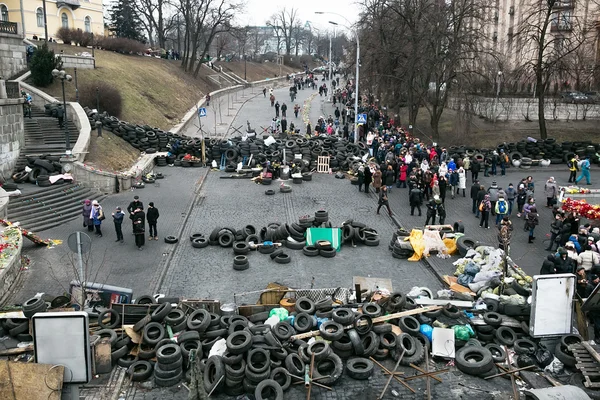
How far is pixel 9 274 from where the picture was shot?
548 inches

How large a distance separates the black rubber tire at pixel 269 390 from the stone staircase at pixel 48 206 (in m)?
12.4

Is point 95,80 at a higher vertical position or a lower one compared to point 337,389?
higher

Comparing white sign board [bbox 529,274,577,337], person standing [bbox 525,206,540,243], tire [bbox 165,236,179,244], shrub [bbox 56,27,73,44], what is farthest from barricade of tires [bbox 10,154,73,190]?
shrub [bbox 56,27,73,44]

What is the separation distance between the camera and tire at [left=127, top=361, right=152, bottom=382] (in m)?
10.1

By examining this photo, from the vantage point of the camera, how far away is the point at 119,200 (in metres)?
23.1

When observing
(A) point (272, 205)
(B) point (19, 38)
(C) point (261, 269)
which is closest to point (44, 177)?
(A) point (272, 205)

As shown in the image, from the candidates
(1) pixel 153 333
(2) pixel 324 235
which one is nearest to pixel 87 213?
(2) pixel 324 235

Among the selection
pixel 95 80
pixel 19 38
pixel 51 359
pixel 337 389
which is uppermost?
pixel 19 38

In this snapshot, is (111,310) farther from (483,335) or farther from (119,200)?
(119,200)

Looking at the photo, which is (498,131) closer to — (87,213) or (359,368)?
(87,213)

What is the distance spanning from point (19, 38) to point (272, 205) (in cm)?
2425

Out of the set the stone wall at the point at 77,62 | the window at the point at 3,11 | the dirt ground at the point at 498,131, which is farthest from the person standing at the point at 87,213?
the window at the point at 3,11

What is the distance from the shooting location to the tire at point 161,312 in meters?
11.4

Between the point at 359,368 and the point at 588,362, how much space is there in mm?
4083
